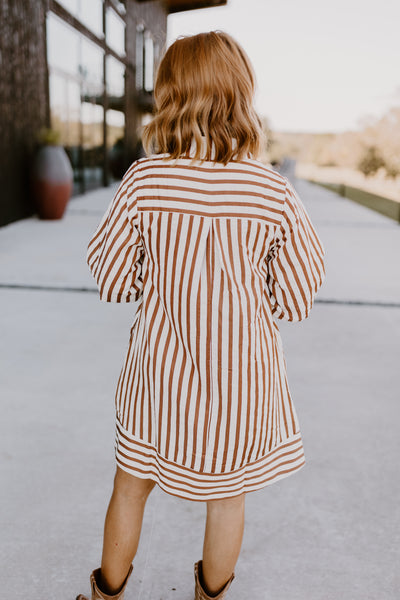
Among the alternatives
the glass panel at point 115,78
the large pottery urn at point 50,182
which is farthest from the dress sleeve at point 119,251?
the glass panel at point 115,78

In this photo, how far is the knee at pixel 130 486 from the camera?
1466 mm

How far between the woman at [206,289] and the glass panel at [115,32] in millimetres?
16263

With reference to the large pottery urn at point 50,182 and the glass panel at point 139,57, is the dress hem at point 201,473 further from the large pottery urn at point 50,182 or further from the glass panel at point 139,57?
the glass panel at point 139,57

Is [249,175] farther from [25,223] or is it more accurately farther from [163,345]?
[25,223]

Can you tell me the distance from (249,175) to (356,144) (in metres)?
46.5

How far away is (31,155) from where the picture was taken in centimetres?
1017

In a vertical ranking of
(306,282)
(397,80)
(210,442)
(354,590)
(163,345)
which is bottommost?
(354,590)

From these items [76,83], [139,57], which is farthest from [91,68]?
[139,57]

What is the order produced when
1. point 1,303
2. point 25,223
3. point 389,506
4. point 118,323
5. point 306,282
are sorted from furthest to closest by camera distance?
point 25,223, point 1,303, point 118,323, point 389,506, point 306,282

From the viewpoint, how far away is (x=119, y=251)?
51.8 inches

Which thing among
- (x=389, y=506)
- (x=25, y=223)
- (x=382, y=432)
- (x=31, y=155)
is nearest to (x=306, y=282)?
(x=389, y=506)

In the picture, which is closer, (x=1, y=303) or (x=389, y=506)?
(x=389, y=506)

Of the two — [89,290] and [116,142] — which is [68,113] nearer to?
[116,142]

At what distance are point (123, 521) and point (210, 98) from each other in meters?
1.07
